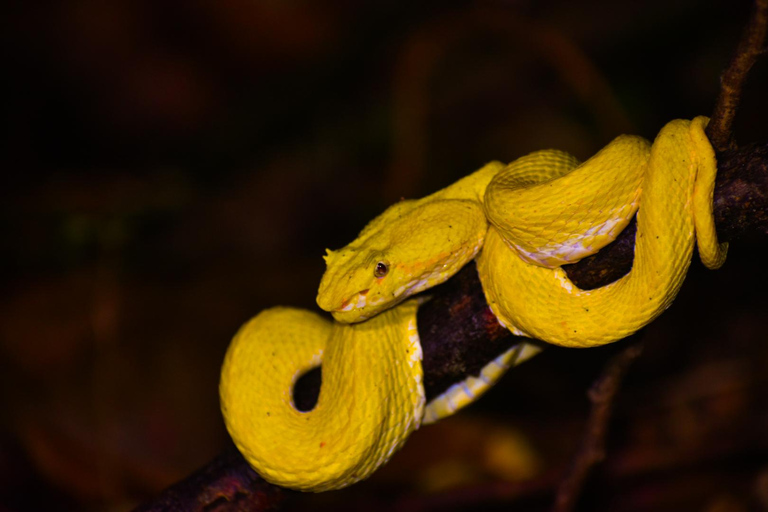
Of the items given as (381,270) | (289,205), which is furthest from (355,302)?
(289,205)

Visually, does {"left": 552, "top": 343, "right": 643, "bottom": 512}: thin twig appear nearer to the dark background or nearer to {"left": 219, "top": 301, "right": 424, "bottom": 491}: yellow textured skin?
the dark background

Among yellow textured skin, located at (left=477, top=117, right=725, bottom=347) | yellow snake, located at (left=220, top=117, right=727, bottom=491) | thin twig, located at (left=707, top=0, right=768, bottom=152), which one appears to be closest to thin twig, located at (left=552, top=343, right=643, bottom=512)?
yellow snake, located at (left=220, top=117, right=727, bottom=491)

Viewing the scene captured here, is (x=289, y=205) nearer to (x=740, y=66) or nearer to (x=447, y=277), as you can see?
(x=447, y=277)

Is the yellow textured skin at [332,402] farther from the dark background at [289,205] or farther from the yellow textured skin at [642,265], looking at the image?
the dark background at [289,205]

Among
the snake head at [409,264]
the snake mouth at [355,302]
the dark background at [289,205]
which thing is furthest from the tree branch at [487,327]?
the dark background at [289,205]

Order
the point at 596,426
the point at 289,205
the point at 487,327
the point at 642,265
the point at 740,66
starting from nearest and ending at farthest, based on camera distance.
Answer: the point at 740,66 → the point at 642,265 → the point at 487,327 → the point at 596,426 → the point at 289,205
